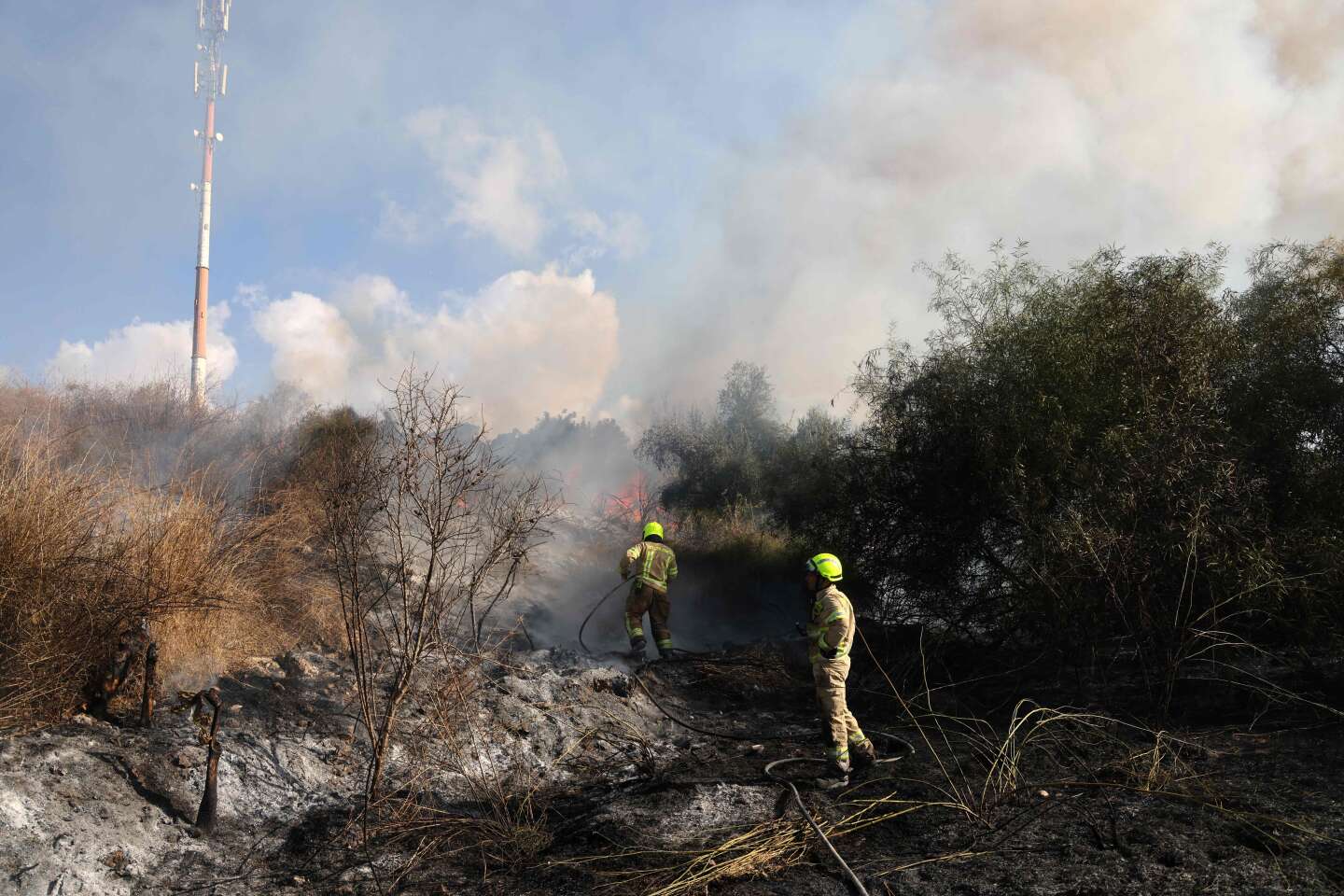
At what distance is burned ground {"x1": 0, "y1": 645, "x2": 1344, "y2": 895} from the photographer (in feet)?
17.0

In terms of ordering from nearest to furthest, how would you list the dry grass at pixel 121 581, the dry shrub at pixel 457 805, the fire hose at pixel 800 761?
1. the fire hose at pixel 800 761
2. the dry shrub at pixel 457 805
3. the dry grass at pixel 121 581

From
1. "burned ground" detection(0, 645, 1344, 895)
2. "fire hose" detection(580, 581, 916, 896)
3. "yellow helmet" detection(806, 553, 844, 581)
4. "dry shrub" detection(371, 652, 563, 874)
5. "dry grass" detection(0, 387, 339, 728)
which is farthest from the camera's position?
"yellow helmet" detection(806, 553, 844, 581)

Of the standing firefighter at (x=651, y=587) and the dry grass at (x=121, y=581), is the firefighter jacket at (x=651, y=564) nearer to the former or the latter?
the standing firefighter at (x=651, y=587)

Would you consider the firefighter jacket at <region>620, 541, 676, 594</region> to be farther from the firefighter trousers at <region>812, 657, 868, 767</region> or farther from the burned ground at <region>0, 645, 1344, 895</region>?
the firefighter trousers at <region>812, 657, 868, 767</region>

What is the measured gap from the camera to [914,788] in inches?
279

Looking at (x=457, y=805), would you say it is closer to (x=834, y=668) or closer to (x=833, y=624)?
(x=834, y=668)

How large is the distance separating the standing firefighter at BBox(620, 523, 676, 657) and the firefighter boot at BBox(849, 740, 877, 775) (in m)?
4.94

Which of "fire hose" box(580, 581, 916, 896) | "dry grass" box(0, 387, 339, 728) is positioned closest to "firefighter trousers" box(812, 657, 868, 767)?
"fire hose" box(580, 581, 916, 896)

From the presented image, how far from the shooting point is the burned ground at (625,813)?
204 inches

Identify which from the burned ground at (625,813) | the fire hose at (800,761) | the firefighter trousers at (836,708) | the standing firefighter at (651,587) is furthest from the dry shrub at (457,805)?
the standing firefighter at (651,587)

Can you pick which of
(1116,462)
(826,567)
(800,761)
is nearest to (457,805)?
(800,761)

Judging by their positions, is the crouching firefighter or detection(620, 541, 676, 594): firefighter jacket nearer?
the crouching firefighter

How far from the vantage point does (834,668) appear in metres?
7.65

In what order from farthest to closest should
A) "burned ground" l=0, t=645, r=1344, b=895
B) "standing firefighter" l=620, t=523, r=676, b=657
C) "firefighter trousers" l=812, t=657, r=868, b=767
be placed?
"standing firefighter" l=620, t=523, r=676, b=657 → "firefighter trousers" l=812, t=657, r=868, b=767 → "burned ground" l=0, t=645, r=1344, b=895
